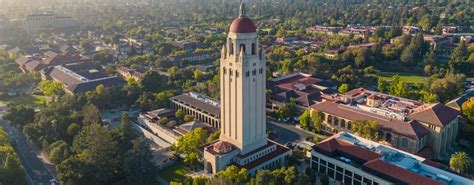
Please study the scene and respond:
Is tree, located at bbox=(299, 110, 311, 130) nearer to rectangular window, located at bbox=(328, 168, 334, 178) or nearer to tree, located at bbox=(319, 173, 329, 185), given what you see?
rectangular window, located at bbox=(328, 168, 334, 178)

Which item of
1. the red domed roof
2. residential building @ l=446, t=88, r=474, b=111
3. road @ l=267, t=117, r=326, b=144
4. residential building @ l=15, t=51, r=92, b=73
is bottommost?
road @ l=267, t=117, r=326, b=144

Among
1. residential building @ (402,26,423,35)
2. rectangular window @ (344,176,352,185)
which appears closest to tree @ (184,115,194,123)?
rectangular window @ (344,176,352,185)

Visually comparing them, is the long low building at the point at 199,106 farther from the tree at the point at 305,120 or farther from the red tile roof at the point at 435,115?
the red tile roof at the point at 435,115

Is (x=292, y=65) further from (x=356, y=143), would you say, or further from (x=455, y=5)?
(x=455, y=5)

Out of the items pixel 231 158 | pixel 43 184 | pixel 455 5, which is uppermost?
pixel 455 5

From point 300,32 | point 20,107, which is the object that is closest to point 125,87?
point 20,107
